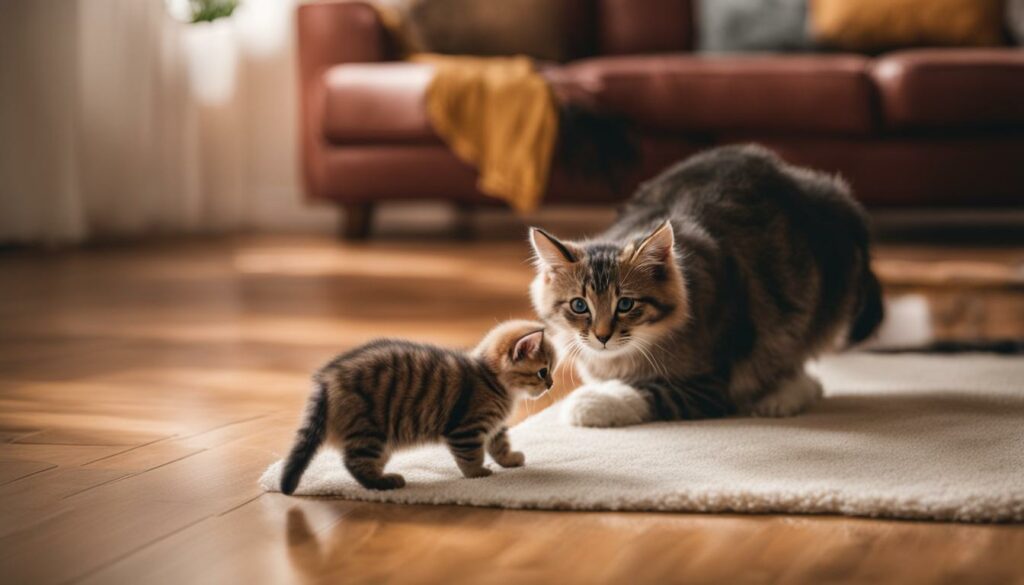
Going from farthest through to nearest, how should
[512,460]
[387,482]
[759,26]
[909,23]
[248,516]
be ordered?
[759,26], [909,23], [512,460], [387,482], [248,516]

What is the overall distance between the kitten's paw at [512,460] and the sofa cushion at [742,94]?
9.87 feet

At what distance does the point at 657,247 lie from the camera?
1.70 meters

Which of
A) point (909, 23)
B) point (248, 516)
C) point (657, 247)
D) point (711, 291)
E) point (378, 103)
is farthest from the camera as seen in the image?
point (909, 23)

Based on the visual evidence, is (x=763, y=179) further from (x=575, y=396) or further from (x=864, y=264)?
(x=575, y=396)

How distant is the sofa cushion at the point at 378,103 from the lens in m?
4.39

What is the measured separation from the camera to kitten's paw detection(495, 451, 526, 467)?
150 centimetres

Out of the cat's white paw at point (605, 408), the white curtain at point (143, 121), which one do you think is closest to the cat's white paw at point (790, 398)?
the cat's white paw at point (605, 408)

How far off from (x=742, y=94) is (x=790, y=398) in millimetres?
2632

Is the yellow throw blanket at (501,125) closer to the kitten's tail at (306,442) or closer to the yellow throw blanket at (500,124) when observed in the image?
the yellow throw blanket at (500,124)

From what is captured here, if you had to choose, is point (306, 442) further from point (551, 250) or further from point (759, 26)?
point (759, 26)

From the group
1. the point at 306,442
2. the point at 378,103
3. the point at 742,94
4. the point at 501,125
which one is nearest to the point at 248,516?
the point at 306,442

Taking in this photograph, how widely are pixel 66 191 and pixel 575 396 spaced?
330 centimetres

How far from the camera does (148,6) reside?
4969 mm

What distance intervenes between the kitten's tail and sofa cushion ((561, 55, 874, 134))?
10.5 feet
